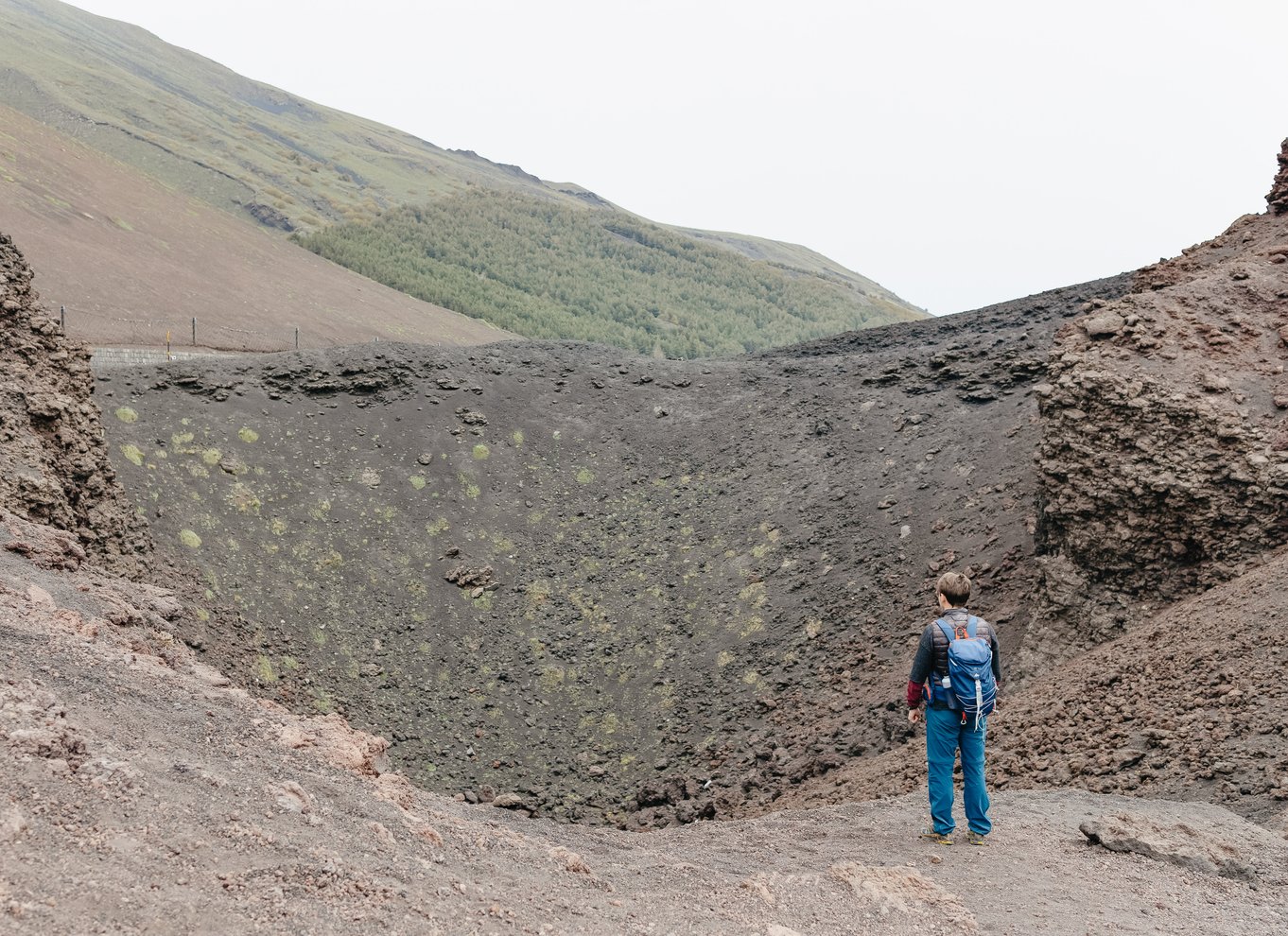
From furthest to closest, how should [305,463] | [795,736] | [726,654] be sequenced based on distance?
[305,463], [726,654], [795,736]

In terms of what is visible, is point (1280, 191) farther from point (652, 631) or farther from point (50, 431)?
point (50, 431)

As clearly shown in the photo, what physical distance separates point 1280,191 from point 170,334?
37.2m

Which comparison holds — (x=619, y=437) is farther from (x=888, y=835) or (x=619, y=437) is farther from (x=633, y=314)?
(x=633, y=314)

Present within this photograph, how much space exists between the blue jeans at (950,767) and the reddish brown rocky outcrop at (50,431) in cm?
1018

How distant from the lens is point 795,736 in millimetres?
14734

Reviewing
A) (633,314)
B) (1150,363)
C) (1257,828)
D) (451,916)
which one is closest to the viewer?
(451,916)

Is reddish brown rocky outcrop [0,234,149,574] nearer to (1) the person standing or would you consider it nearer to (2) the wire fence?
(1) the person standing

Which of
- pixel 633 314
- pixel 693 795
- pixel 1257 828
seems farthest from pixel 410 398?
pixel 633 314

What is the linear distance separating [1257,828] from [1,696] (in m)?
8.46

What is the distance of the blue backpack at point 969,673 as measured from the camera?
7.58 meters

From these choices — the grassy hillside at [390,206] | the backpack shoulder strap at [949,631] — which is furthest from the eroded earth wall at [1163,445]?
the grassy hillside at [390,206]

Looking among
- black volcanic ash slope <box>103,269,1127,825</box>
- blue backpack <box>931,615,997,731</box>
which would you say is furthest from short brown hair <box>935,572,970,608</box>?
black volcanic ash slope <box>103,269,1127,825</box>

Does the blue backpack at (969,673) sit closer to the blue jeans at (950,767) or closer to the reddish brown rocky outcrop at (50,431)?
the blue jeans at (950,767)

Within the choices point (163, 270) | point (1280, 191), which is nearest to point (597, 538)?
point (1280, 191)
